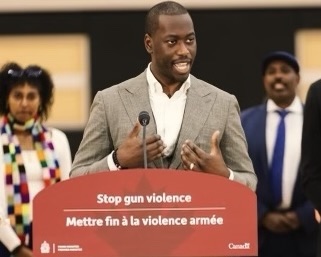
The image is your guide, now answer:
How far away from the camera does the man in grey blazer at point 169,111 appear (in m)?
5.29

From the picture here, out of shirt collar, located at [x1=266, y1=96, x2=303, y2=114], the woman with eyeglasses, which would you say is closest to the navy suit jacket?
shirt collar, located at [x1=266, y1=96, x2=303, y2=114]

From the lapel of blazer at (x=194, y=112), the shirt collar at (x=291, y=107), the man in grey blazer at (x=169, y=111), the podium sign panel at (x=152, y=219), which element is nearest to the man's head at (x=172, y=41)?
the man in grey blazer at (x=169, y=111)

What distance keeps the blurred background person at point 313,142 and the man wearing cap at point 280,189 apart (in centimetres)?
216

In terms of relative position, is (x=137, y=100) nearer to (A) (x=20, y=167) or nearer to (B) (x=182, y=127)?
(B) (x=182, y=127)

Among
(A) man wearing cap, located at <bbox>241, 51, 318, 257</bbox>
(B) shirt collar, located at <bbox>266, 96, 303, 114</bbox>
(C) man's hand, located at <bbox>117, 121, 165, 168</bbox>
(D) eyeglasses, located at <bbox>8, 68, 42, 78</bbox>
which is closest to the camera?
(C) man's hand, located at <bbox>117, 121, 165, 168</bbox>

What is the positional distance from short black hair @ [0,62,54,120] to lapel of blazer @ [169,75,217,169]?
2520mm

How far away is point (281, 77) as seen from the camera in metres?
8.72

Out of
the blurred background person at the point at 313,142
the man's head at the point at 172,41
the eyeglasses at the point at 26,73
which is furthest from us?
the eyeglasses at the point at 26,73

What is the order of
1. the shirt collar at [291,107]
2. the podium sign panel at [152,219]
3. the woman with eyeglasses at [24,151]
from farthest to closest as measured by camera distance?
the shirt collar at [291,107]
the woman with eyeglasses at [24,151]
the podium sign panel at [152,219]

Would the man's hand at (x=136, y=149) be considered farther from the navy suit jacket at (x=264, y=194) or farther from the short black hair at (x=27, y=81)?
the navy suit jacket at (x=264, y=194)

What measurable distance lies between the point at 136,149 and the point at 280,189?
3407 mm

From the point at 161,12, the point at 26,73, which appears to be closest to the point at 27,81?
the point at 26,73

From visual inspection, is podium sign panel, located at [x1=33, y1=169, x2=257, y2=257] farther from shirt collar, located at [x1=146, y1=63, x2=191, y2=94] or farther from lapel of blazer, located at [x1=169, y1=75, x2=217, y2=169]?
shirt collar, located at [x1=146, y1=63, x2=191, y2=94]

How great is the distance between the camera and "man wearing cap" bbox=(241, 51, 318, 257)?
27.4 feet
